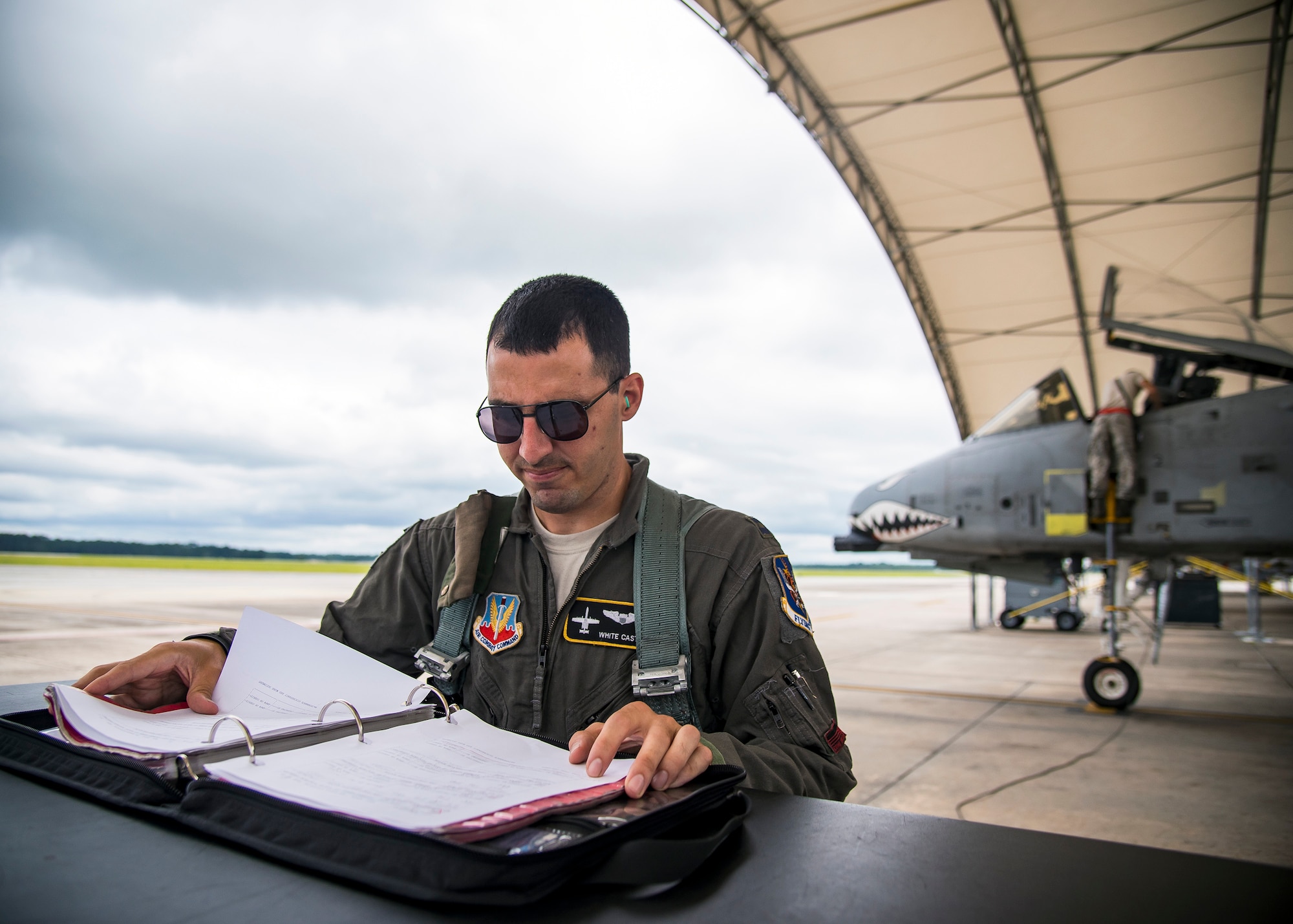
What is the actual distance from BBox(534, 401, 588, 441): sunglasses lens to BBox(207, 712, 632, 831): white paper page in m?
0.66

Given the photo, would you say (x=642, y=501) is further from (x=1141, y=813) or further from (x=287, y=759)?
(x=1141, y=813)

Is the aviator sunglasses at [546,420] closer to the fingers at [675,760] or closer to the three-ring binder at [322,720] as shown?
the three-ring binder at [322,720]

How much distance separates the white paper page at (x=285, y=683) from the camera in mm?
1128

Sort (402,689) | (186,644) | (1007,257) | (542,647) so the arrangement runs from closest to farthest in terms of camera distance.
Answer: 1. (402,689)
2. (186,644)
3. (542,647)
4. (1007,257)

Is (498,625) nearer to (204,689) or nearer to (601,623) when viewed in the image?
(601,623)

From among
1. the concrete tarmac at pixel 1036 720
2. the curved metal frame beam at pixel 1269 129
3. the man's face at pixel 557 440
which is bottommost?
the concrete tarmac at pixel 1036 720

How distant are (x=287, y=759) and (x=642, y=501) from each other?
992 millimetres

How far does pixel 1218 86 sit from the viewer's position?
341 inches

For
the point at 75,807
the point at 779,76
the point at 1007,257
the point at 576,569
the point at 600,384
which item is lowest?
the point at 75,807

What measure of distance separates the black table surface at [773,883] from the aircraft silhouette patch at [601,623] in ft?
2.76

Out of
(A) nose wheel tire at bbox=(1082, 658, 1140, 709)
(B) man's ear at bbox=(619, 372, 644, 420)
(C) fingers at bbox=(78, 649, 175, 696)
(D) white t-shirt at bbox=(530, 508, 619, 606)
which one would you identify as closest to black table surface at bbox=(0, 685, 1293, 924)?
(C) fingers at bbox=(78, 649, 175, 696)

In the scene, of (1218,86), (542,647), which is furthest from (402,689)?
(1218,86)

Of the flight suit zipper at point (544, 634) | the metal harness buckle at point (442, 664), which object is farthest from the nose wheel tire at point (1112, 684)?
the metal harness buckle at point (442, 664)

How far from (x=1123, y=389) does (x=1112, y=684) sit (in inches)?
93.9
